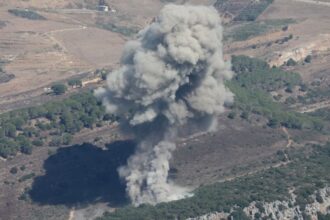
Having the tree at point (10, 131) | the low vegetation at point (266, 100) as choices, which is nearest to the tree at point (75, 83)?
the low vegetation at point (266, 100)

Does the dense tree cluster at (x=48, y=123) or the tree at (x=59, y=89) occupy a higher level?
the dense tree cluster at (x=48, y=123)

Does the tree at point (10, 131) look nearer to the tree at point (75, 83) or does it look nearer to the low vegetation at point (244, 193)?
the tree at point (75, 83)

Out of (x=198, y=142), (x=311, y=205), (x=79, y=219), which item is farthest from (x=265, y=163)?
(x=79, y=219)

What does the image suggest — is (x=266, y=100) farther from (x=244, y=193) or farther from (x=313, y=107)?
(x=244, y=193)

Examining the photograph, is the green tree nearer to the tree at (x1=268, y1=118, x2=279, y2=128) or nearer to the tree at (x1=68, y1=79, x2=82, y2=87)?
the tree at (x1=68, y1=79, x2=82, y2=87)

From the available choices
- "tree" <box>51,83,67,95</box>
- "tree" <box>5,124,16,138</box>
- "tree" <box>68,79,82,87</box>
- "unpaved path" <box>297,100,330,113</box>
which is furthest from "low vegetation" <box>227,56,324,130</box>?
"tree" <box>5,124,16,138</box>

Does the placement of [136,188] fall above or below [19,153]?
above

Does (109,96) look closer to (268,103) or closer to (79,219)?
(79,219)
